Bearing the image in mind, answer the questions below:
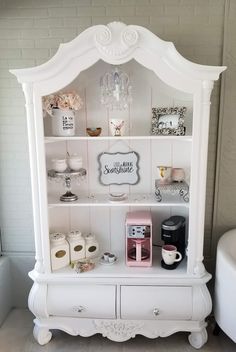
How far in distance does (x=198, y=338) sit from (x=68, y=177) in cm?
127

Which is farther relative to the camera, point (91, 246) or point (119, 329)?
point (91, 246)

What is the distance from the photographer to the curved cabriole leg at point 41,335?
1936 mm

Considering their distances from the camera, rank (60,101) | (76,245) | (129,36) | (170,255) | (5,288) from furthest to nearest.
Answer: (5,288) < (76,245) < (170,255) < (60,101) < (129,36)

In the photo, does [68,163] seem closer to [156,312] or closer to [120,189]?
[120,189]

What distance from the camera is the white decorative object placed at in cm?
183

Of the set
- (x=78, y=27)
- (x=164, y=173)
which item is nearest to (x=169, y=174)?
(x=164, y=173)

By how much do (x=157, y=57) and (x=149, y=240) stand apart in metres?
1.09

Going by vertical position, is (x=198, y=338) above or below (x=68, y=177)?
below

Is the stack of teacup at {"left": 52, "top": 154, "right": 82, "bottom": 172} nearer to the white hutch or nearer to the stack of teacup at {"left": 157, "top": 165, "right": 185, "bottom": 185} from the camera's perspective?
the white hutch

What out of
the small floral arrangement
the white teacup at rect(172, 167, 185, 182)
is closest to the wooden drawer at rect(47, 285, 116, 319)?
the white teacup at rect(172, 167, 185, 182)

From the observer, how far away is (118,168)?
207 centimetres

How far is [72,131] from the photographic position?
6.10ft

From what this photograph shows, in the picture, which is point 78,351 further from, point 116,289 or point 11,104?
point 11,104

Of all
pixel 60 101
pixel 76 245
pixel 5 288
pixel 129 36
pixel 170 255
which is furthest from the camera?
pixel 5 288
